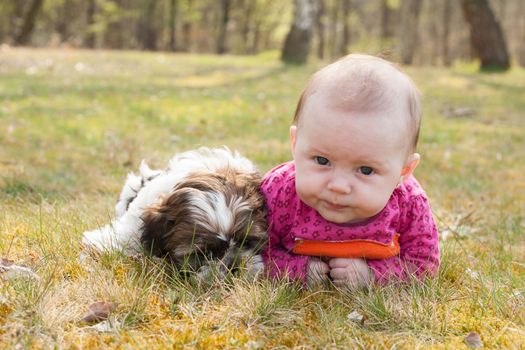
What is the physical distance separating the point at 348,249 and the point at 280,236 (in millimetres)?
457

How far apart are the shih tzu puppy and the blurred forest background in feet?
88.4

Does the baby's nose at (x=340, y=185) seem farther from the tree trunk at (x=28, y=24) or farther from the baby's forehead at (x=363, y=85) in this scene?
the tree trunk at (x=28, y=24)

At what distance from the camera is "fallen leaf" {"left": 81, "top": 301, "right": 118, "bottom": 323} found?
9.79 ft

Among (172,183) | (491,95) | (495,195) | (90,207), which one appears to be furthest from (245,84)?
(172,183)

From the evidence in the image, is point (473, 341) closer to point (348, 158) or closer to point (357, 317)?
point (357, 317)

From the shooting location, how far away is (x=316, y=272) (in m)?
3.73

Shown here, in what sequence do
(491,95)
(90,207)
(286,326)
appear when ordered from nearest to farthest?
(286,326) → (90,207) → (491,95)

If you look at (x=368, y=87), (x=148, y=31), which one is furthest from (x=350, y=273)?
(x=148, y=31)

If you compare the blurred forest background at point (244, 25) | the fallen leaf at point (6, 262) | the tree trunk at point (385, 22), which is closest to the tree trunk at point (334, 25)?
the blurred forest background at point (244, 25)

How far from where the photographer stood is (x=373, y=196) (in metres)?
3.43

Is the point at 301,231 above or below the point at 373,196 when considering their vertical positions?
below

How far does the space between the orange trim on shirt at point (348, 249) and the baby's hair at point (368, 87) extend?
0.73 m

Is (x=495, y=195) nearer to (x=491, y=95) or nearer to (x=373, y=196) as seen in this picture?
(x=373, y=196)

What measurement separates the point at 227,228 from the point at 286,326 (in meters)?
0.65
